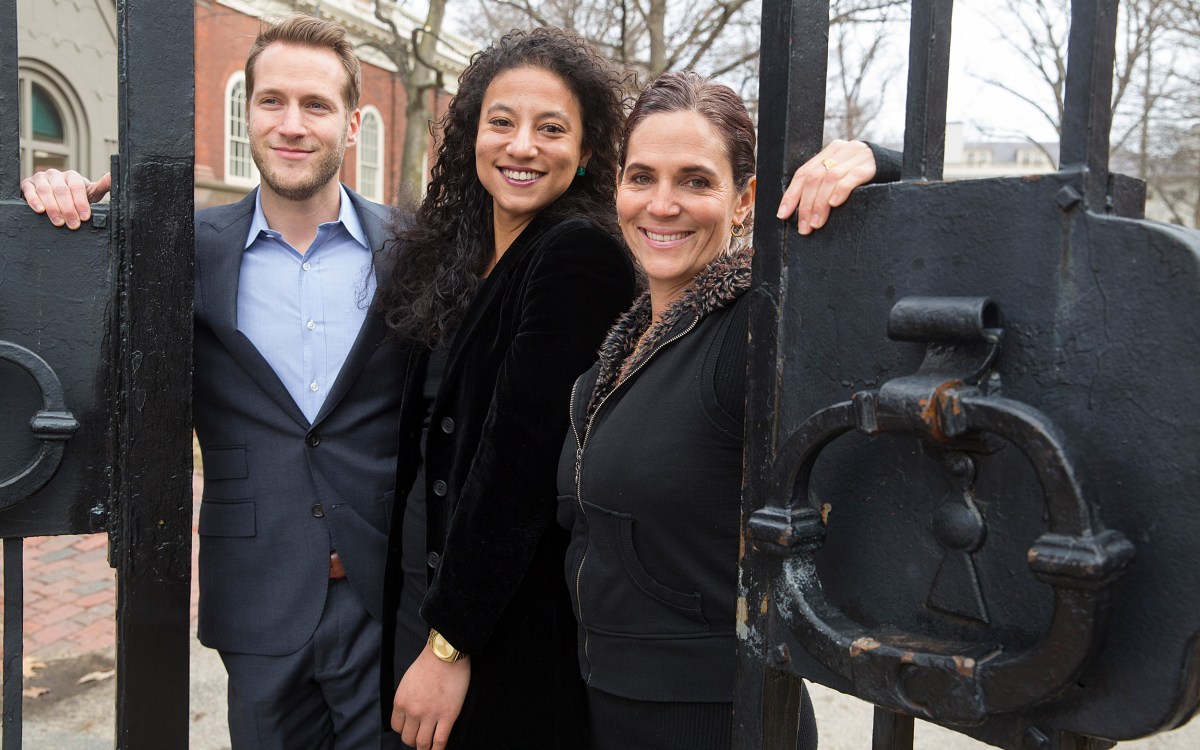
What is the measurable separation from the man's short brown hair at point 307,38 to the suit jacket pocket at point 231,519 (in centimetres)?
114

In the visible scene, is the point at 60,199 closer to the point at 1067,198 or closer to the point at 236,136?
the point at 1067,198

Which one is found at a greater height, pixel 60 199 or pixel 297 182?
pixel 297 182

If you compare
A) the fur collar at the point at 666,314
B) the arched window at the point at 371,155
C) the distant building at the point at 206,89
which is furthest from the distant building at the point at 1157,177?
the arched window at the point at 371,155

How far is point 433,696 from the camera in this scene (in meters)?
2.17

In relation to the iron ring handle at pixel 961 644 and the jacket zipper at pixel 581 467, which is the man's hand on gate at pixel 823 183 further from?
the jacket zipper at pixel 581 467

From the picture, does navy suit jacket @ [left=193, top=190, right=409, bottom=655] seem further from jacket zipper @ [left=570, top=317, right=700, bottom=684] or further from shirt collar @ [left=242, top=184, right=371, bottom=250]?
jacket zipper @ [left=570, top=317, right=700, bottom=684]

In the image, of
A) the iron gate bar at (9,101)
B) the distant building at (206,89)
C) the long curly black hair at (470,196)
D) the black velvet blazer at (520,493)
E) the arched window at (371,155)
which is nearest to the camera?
the iron gate bar at (9,101)

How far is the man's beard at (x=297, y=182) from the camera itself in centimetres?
254

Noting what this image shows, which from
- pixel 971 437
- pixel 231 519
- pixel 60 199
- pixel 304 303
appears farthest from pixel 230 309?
pixel 971 437

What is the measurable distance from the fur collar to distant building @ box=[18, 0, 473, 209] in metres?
3.68

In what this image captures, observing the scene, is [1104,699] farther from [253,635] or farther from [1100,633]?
[253,635]

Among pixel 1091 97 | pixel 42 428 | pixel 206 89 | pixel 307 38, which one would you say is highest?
pixel 206 89

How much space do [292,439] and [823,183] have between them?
175 centimetres

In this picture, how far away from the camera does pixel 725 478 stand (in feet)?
5.54
